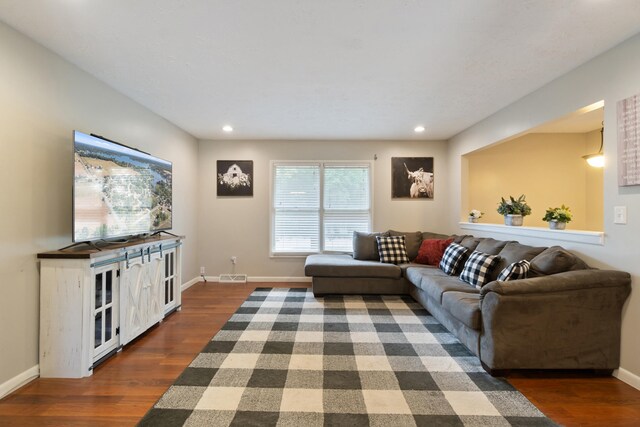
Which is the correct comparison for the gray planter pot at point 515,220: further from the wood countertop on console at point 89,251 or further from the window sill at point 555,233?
the wood countertop on console at point 89,251

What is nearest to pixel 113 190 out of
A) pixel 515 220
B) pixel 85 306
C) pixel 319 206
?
pixel 85 306

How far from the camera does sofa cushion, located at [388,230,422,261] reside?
15.4 feet

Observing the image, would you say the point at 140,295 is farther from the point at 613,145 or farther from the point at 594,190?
the point at 594,190

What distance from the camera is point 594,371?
88.6 inches

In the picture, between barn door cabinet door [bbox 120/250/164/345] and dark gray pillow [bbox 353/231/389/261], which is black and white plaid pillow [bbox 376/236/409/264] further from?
barn door cabinet door [bbox 120/250/164/345]

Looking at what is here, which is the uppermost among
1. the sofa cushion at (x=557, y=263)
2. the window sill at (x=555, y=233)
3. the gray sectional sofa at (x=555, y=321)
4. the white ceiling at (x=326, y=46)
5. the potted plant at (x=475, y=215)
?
the white ceiling at (x=326, y=46)

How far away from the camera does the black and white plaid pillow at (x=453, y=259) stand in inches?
144

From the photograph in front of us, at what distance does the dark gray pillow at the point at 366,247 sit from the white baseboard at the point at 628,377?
2.79m

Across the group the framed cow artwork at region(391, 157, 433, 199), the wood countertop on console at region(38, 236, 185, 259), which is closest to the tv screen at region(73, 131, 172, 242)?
the wood countertop on console at region(38, 236, 185, 259)

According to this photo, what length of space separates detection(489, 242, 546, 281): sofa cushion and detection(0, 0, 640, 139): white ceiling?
1606mm

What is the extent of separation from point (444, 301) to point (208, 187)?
413cm

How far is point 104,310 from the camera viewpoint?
2381 millimetres

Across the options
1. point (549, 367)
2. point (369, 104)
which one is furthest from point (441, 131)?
point (549, 367)

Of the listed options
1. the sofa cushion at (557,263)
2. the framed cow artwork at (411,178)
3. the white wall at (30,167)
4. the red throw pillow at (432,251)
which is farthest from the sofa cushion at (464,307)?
the white wall at (30,167)
